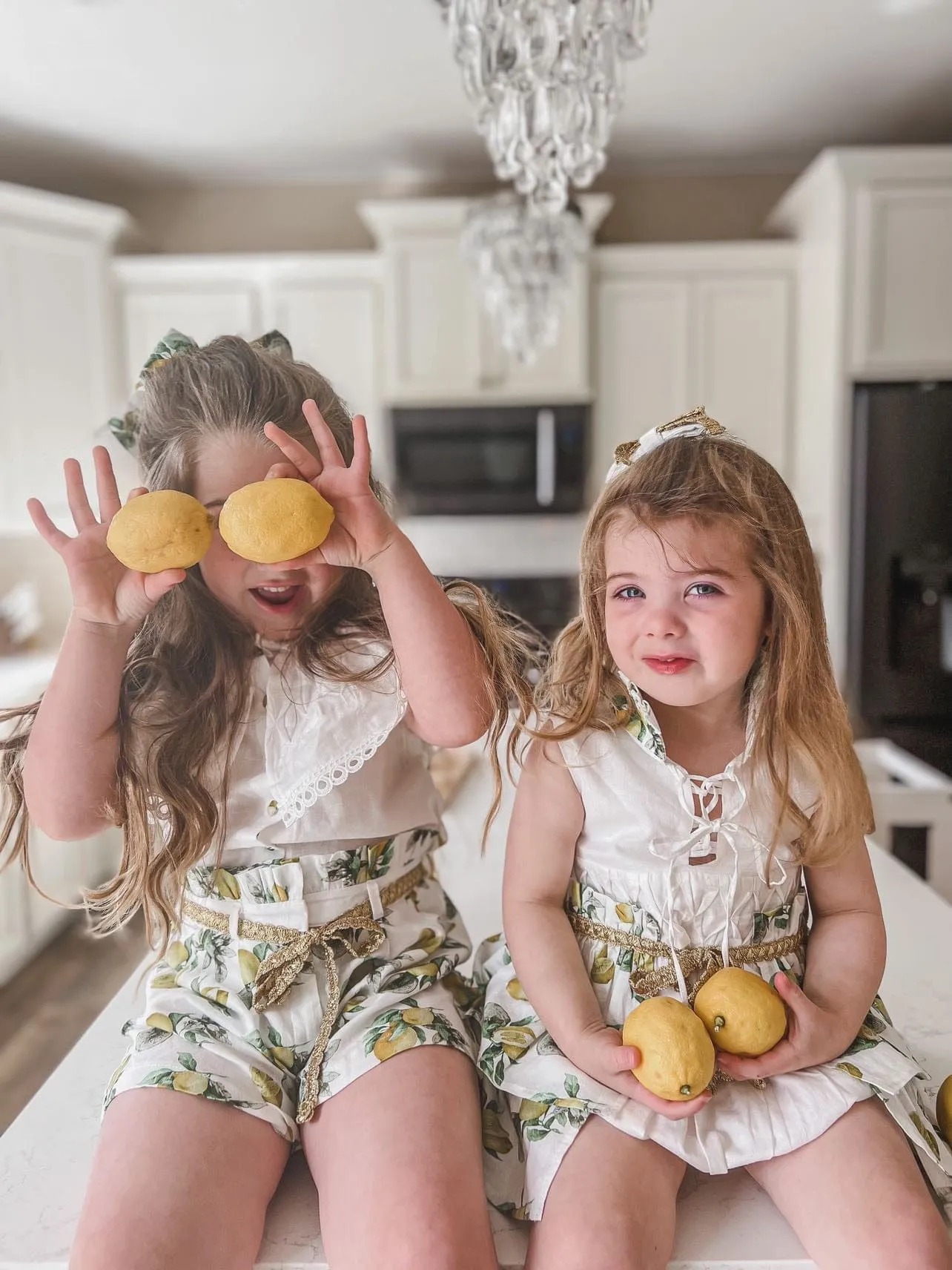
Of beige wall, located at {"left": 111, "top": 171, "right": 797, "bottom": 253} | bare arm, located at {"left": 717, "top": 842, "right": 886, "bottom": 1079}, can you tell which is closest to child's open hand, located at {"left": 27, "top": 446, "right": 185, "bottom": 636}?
bare arm, located at {"left": 717, "top": 842, "right": 886, "bottom": 1079}

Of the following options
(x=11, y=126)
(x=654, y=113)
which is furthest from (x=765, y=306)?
Answer: (x=11, y=126)

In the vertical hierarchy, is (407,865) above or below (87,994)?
above

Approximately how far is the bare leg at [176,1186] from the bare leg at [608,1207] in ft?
0.71

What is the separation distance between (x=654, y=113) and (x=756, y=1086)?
9.70ft

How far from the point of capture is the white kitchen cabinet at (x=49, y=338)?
9.63 ft

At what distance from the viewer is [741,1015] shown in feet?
2.44

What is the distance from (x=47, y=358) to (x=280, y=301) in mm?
773

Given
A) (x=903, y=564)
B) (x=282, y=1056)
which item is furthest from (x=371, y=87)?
(x=282, y=1056)

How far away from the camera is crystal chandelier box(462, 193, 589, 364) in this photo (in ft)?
7.80

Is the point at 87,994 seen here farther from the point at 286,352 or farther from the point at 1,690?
the point at 286,352

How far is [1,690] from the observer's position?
246cm

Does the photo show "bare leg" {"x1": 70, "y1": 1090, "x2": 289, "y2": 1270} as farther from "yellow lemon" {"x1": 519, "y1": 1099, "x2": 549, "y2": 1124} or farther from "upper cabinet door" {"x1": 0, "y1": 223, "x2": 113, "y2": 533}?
"upper cabinet door" {"x1": 0, "y1": 223, "x2": 113, "y2": 533}

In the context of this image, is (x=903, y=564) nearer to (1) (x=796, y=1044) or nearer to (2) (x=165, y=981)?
(1) (x=796, y=1044)

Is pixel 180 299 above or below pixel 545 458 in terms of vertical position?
above
